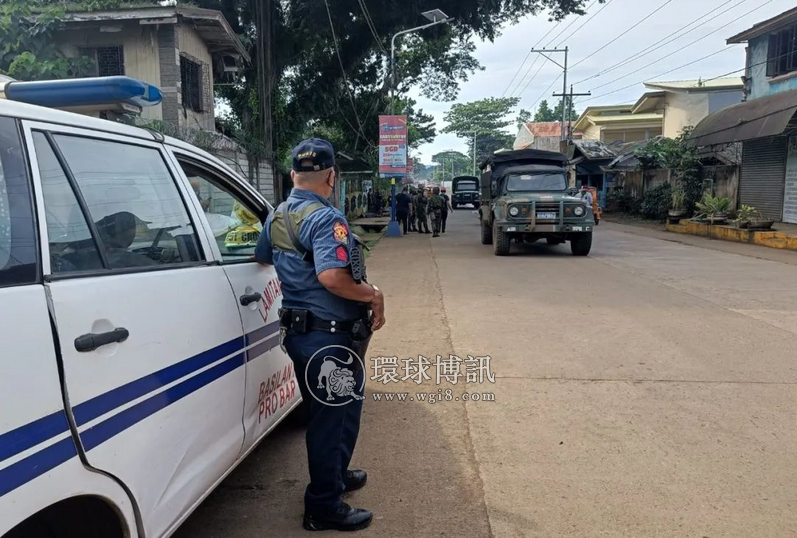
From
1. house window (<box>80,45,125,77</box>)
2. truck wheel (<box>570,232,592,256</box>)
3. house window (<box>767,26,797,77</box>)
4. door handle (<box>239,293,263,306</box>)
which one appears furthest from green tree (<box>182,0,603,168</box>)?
door handle (<box>239,293,263,306</box>)

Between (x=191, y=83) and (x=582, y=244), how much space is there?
9672 mm

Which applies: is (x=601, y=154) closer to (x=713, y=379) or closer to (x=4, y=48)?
(x=4, y=48)

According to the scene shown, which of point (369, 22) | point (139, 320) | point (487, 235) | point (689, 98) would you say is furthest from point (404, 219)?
point (689, 98)

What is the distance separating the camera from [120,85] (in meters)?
2.38

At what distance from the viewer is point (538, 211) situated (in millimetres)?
12227

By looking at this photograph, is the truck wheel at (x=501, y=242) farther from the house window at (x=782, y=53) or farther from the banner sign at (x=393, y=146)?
the house window at (x=782, y=53)

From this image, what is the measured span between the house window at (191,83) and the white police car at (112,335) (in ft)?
40.8

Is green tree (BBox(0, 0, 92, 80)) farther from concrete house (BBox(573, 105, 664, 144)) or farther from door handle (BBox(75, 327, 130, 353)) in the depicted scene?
concrete house (BBox(573, 105, 664, 144))

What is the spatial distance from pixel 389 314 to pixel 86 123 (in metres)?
5.32

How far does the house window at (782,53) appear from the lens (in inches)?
704

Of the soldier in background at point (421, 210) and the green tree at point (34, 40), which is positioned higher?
the green tree at point (34, 40)

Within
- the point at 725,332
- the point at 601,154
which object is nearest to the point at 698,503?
the point at 725,332

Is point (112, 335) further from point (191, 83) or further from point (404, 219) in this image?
point (404, 219)

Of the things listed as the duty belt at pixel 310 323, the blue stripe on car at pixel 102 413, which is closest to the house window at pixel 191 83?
the duty belt at pixel 310 323
